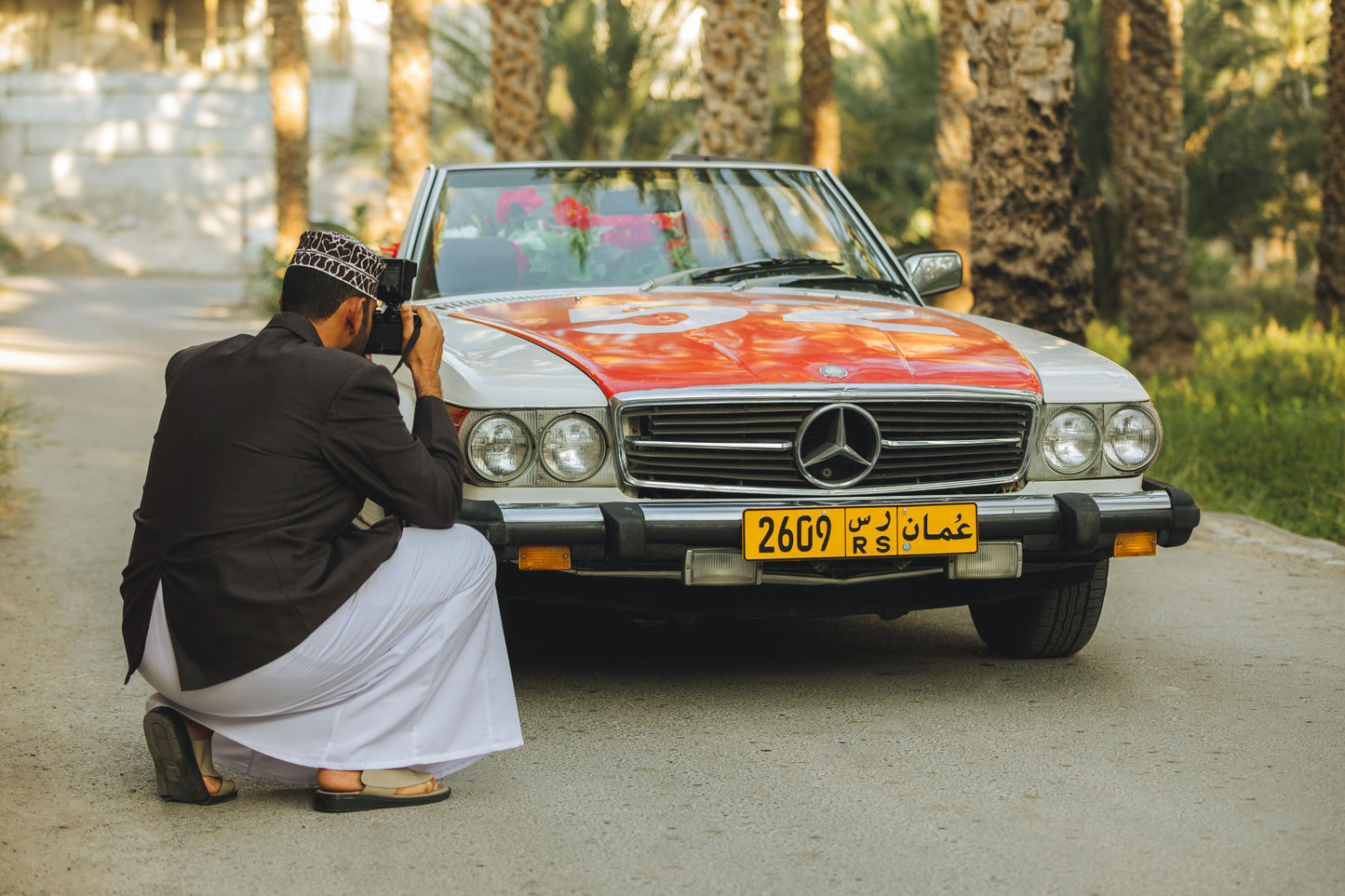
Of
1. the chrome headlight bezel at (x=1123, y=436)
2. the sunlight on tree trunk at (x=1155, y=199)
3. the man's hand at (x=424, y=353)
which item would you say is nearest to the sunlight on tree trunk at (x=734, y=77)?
the sunlight on tree trunk at (x=1155, y=199)

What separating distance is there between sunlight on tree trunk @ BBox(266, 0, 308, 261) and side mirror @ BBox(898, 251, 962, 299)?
1788 cm

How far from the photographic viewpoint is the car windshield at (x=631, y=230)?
567cm

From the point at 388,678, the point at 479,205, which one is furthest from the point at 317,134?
the point at 388,678

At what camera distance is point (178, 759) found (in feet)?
12.3

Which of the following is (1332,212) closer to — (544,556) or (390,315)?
(544,556)

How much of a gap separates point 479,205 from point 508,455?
1902 millimetres

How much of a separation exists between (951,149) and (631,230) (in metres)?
10.7

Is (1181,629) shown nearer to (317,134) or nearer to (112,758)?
(112,758)

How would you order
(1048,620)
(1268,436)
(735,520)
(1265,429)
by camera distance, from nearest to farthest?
(735,520) → (1048,620) → (1268,436) → (1265,429)

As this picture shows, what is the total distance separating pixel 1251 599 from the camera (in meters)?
6.39

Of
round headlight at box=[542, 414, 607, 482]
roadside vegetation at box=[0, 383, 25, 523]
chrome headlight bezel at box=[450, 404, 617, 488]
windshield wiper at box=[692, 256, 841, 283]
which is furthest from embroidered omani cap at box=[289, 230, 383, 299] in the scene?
roadside vegetation at box=[0, 383, 25, 523]

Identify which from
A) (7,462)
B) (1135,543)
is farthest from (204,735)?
(7,462)

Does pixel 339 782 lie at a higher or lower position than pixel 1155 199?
lower

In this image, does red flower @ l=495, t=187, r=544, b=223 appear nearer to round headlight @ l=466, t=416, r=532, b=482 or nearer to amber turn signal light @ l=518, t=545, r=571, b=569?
round headlight @ l=466, t=416, r=532, b=482
